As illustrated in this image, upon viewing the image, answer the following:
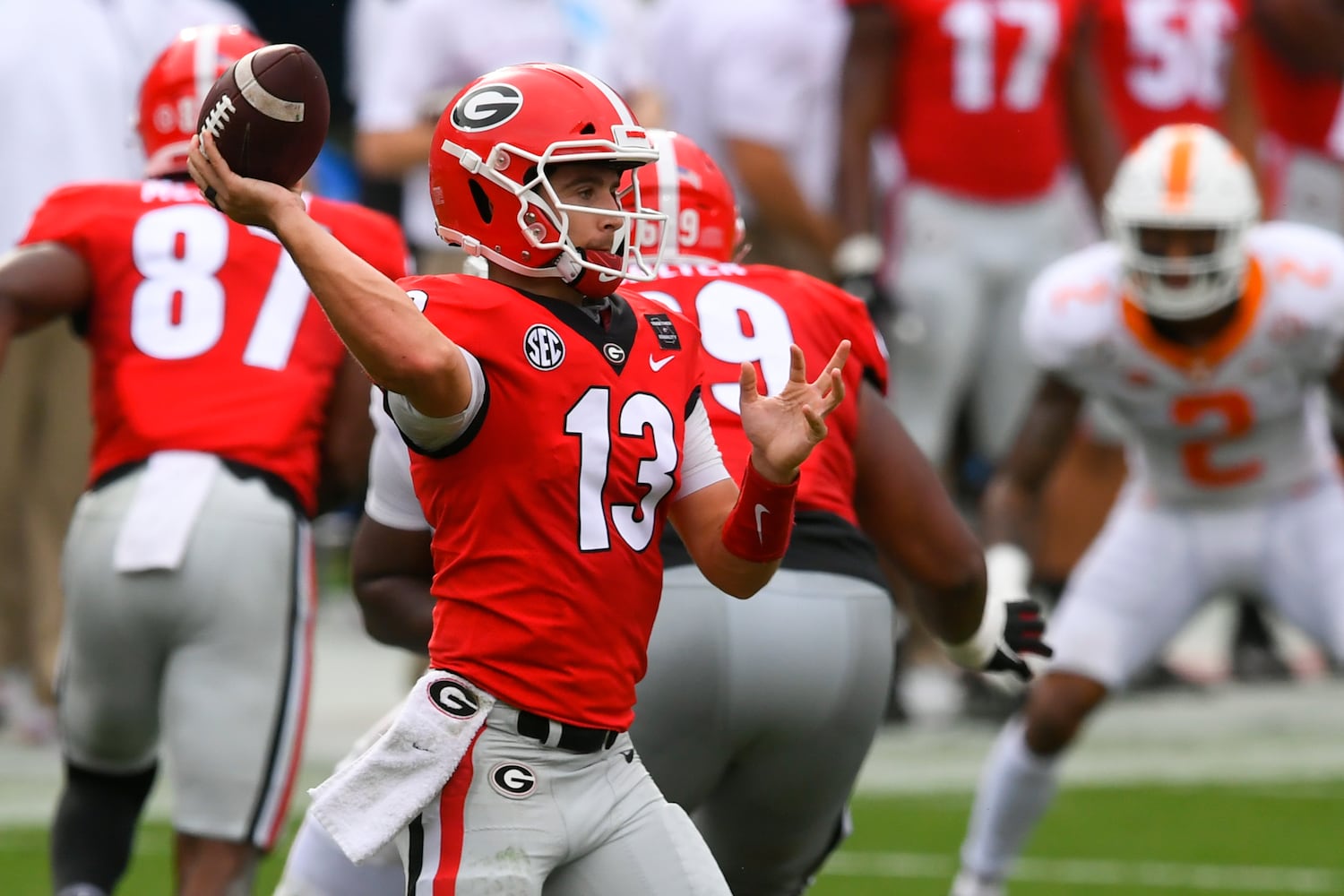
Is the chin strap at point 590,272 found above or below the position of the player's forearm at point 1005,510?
above

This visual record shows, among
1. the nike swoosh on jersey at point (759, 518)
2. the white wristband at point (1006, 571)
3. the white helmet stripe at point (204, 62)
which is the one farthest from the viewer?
the white wristband at point (1006, 571)

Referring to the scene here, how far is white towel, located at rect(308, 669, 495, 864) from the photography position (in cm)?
296

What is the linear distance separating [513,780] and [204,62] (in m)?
2.02

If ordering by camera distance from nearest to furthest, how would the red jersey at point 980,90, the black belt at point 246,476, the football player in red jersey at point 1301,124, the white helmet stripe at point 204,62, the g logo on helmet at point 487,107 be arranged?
the g logo on helmet at point 487,107, the black belt at point 246,476, the white helmet stripe at point 204,62, the red jersey at point 980,90, the football player in red jersey at point 1301,124

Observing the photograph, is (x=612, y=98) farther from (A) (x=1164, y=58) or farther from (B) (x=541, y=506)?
(A) (x=1164, y=58)

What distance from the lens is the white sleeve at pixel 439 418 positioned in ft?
9.52

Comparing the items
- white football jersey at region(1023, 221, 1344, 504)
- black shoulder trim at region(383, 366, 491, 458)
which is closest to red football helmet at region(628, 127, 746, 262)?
black shoulder trim at region(383, 366, 491, 458)

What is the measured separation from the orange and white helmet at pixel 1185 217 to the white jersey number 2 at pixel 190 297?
7.62 feet

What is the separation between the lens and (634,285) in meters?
3.84

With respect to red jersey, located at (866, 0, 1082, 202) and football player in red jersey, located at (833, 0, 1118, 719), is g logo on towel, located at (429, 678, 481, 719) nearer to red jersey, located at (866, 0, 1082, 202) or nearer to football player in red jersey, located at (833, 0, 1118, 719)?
football player in red jersey, located at (833, 0, 1118, 719)

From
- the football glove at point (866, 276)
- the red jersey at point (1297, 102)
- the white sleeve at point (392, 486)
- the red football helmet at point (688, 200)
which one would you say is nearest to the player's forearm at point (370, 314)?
the white sleeve at point (392, 486)

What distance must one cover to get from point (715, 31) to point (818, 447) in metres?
4.11

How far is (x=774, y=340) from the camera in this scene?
12.5 feet

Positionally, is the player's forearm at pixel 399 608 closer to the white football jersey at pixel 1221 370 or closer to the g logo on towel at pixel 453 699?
the g logo on towel at pixel 453 699
